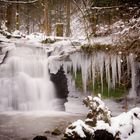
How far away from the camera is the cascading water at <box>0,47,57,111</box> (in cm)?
1373

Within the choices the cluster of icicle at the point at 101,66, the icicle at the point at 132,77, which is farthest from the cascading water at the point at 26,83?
the icicle at the point at 132,77

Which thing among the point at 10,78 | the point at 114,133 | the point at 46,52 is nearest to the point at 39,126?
the point at 114,133

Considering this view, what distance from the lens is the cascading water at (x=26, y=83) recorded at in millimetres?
13734

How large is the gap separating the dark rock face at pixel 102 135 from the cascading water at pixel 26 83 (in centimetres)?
582

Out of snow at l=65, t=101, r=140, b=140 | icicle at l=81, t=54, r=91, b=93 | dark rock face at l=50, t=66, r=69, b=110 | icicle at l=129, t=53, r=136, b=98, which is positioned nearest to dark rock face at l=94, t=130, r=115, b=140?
snow at l=65, t=101, r=140, b=140

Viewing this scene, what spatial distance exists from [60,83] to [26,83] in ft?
4.86

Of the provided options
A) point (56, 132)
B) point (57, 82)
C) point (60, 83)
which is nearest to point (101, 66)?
point (60, 83)

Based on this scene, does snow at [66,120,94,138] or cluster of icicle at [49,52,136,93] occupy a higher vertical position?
cluster of icicle at [49,52,136,93]

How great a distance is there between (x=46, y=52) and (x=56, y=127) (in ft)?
17.2

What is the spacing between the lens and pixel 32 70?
571 inches

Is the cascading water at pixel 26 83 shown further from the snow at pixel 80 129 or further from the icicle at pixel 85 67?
the snow at pixel 80 129

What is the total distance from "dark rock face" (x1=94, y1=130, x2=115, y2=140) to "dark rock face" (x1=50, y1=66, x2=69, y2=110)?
6.25m

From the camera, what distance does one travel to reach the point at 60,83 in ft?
47.9

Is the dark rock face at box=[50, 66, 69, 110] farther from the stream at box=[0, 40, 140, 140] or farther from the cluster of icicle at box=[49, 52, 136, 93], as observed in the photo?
the cluster of icicle at box=[49, 52, 136, 93]
